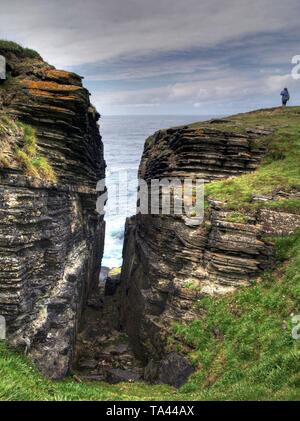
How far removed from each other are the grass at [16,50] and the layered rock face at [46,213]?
410 millimetres

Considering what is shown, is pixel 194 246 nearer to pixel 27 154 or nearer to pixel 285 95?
pixel 27 154

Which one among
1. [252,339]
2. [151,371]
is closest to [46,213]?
[151,371]

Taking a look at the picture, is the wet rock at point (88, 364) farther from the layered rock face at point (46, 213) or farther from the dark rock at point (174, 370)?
the dark rock at point (174, 370)

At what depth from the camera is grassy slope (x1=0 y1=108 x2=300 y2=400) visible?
56.6 feet

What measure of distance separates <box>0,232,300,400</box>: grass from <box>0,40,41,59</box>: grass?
29277mm

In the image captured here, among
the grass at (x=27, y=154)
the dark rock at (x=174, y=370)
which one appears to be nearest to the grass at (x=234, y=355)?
the dark rock at (x=174, y=370)

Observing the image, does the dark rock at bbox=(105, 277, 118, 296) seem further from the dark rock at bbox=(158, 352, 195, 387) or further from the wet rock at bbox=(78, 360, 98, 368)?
the dark rock at bbox=(158, 352, 195, 387)

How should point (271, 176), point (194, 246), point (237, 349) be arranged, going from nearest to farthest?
point (237, 349)
point (194, 246)
point (271, 176)

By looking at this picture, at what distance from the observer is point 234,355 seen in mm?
24859

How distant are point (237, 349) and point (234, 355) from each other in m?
0.50
